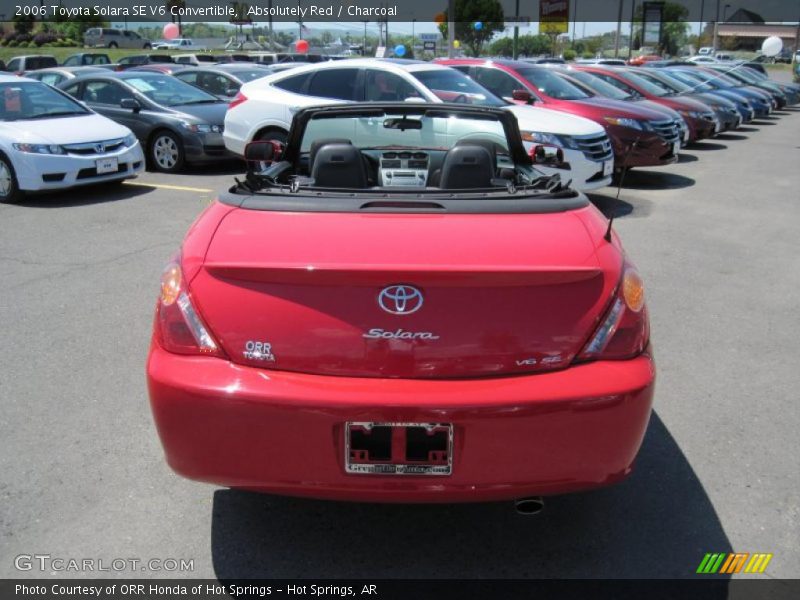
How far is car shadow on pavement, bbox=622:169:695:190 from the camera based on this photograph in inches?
452

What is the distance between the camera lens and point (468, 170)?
3586 mm

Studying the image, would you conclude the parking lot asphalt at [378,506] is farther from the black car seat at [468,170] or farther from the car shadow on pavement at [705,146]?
the car shadow on pavement at [705,146]

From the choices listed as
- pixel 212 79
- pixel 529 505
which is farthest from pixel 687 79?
pixel 529 505

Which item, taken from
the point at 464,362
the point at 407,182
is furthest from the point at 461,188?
the point at 464,362

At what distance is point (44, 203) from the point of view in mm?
9312

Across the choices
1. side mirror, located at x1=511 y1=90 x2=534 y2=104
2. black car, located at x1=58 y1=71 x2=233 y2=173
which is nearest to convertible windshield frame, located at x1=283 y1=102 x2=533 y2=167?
side mirror, located at x1=511 y1=90 x2=534 y2=104

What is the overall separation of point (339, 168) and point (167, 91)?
9.83m

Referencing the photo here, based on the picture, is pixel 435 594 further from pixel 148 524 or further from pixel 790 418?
pixel 790 418

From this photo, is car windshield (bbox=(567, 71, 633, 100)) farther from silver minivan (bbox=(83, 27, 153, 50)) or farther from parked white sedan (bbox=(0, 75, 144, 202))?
silver minivan (bbox=(83, 27, 153, 50))

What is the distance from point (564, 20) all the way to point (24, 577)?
46.9 m

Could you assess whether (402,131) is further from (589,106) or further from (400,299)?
(589,106)

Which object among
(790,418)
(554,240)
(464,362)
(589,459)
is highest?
(554,240)

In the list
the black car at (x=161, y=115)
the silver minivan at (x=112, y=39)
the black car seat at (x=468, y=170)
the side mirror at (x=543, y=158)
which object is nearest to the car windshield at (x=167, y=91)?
the black car at (x=161, y=115)

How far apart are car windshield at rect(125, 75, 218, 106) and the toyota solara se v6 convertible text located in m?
10.3
